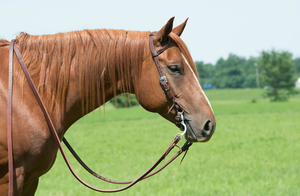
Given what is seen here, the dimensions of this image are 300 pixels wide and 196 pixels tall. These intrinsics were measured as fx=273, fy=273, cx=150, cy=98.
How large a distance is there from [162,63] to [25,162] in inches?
52.7

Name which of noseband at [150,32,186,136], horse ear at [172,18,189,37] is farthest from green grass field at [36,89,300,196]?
horse ear at [172,18,189,37]

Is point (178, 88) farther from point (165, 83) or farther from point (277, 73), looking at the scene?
point (277, 73)

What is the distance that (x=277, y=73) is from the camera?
55031 mm

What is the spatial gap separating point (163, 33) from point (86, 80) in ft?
2.53

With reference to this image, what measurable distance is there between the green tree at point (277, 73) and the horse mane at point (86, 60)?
5546 cm

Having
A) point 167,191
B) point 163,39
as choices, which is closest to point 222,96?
point 167,191

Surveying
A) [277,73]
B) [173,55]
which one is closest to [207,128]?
[173,55]

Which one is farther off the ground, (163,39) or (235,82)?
(163,39)

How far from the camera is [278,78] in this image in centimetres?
5525

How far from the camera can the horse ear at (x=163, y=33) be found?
7.51 feet

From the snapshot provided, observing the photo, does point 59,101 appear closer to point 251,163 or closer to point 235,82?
point 251,163

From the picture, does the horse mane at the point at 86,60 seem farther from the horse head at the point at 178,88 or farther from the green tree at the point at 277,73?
the green tree at the point at 277,73

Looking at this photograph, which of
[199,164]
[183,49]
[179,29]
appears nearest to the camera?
[183,49]

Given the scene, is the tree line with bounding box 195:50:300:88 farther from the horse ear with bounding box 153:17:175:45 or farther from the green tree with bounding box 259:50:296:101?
the horse ear with bounding box 153:17:175:45
